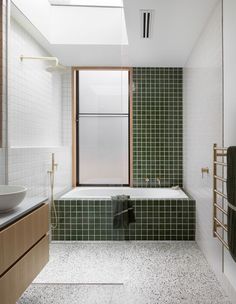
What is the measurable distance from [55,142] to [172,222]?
1.61m

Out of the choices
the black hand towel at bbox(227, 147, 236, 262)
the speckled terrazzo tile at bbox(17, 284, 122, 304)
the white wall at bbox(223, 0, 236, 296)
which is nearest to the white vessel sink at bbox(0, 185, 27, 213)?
the speckled terrazzo tile at bbox(17, 284, 122, 304)

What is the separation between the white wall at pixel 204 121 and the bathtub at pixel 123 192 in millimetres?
195

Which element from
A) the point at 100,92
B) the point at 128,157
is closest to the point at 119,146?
the point at 128,157

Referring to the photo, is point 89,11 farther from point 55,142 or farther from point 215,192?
point 215,192

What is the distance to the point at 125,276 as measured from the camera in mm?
2312

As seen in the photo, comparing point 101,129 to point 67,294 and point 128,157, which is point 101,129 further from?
point 67,294

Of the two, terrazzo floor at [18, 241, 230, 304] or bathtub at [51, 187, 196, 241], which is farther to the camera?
bathtub at [51, 187, 196, 241]

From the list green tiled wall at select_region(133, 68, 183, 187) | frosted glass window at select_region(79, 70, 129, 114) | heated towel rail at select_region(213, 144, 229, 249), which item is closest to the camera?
heated towel rail at select_region(213, 144, 229, 249)

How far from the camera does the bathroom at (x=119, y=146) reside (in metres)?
2.03

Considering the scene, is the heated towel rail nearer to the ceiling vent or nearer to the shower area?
the shower area

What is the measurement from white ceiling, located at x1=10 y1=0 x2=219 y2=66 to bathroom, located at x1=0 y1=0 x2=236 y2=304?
0.04 feet

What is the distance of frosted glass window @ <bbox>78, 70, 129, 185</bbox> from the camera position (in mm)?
2785

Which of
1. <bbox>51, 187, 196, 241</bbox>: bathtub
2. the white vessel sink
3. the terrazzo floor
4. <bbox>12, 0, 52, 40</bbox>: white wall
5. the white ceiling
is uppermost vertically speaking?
<bbox>12, 0, 52, 40</bbox>: white wall

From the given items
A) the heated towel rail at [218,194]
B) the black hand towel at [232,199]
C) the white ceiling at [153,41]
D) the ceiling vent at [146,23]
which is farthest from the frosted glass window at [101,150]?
the black hand towel at [232,199]
